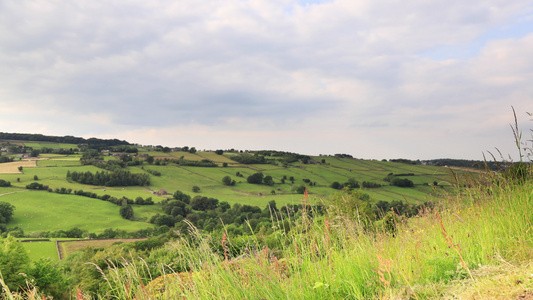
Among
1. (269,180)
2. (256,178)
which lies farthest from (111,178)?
(269,180)

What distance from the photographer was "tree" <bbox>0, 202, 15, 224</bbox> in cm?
9651

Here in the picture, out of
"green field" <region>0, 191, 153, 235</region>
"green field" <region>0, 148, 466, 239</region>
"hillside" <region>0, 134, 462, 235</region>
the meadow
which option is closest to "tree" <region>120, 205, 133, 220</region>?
the meadow

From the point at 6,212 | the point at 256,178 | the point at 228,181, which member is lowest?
the point at 6,212

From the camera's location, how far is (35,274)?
26016mm

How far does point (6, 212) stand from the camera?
98.9m

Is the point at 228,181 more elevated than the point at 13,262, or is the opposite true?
the point at 13,262

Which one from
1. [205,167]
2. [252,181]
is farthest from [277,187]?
[205,167]

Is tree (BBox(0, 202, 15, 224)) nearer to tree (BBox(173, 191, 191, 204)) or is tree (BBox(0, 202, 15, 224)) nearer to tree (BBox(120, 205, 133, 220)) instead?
tree (BBox(120, 205, 133, 220))

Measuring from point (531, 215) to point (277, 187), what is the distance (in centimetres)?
12098

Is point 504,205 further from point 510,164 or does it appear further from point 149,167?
point 149,167

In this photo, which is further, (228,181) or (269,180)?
(228,181)

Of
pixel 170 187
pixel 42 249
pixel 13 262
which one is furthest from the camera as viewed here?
pixel 170 187

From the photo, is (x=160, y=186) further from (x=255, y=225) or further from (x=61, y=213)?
(x=255, y=225)

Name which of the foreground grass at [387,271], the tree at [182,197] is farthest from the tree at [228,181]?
the foreground grass at [387,271]
